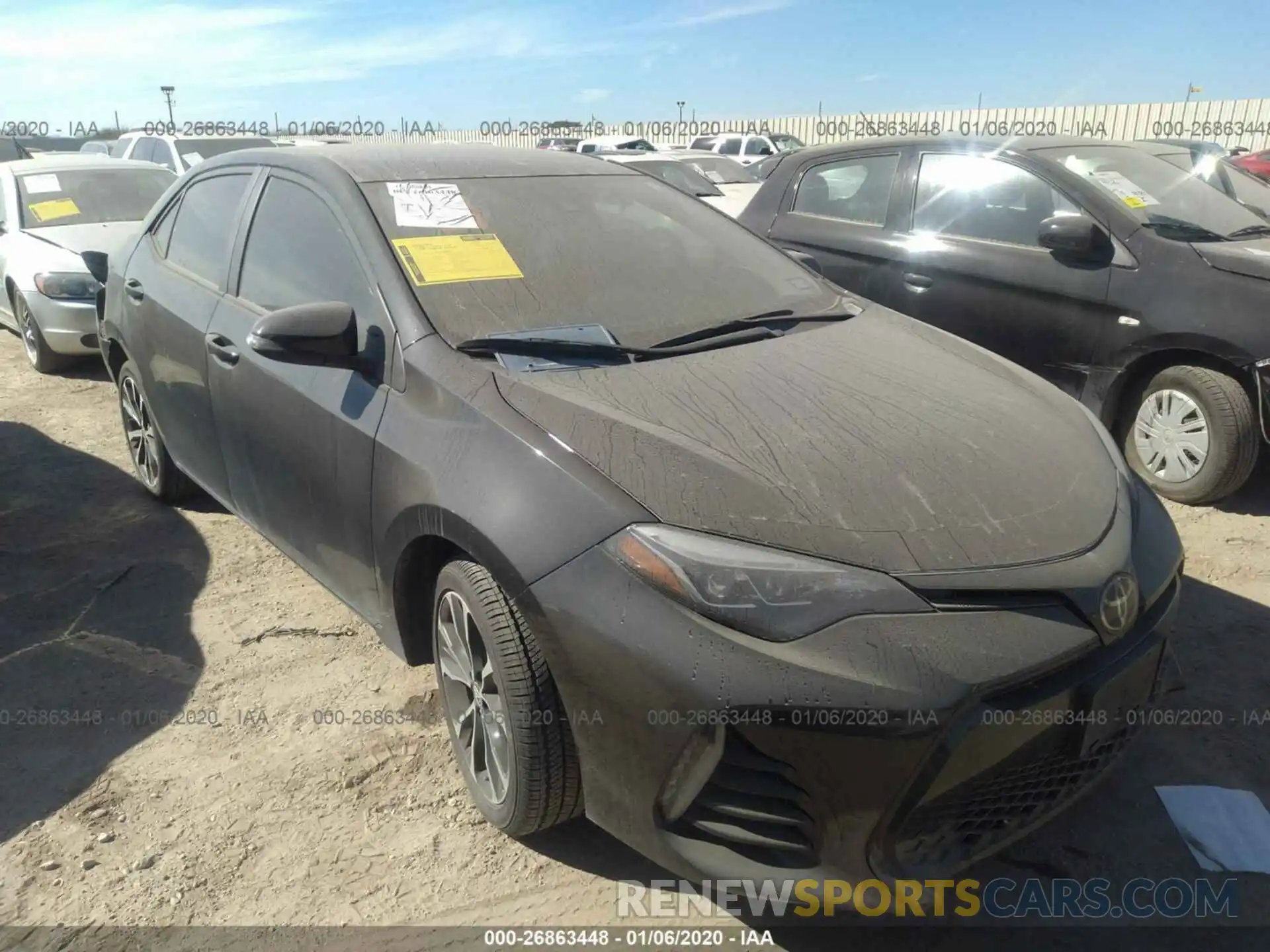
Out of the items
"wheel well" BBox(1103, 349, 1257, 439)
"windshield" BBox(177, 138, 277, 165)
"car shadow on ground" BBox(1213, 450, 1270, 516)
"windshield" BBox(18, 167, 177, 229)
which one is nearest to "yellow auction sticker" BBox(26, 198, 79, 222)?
"windshield" BBox(18, 167, 177, 229)

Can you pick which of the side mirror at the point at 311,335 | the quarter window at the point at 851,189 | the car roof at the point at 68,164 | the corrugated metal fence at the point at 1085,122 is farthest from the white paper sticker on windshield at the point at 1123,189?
the corrugated metal fence at the point at 1085,122

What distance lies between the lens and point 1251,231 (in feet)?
14.9

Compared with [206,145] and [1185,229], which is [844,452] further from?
[206,145]

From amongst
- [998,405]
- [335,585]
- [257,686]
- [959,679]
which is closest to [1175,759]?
[998,405]

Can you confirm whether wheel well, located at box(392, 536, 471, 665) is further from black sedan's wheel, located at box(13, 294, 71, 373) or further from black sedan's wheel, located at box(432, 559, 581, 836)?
black sedan's wheel, located at box(13, 294, 71, 373)

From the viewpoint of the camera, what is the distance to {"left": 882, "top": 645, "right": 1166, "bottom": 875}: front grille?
1.75 m

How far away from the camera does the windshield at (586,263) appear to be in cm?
256

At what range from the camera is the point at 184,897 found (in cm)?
217

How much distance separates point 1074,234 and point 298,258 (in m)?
3.33

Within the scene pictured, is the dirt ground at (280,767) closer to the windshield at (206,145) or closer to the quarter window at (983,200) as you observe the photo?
the quarter window at (983,200)

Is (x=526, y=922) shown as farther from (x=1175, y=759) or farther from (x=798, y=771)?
(x=1175, y=759)

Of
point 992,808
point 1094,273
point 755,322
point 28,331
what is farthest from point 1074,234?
point 28,331

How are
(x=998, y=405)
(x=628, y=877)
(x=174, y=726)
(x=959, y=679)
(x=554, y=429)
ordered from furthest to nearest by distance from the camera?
(x=174, y=726) → (x=998, y=405) → (x=628, y=877) → (x=554, y=429) → (x=959, y=679)

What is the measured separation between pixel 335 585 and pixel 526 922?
116cm
